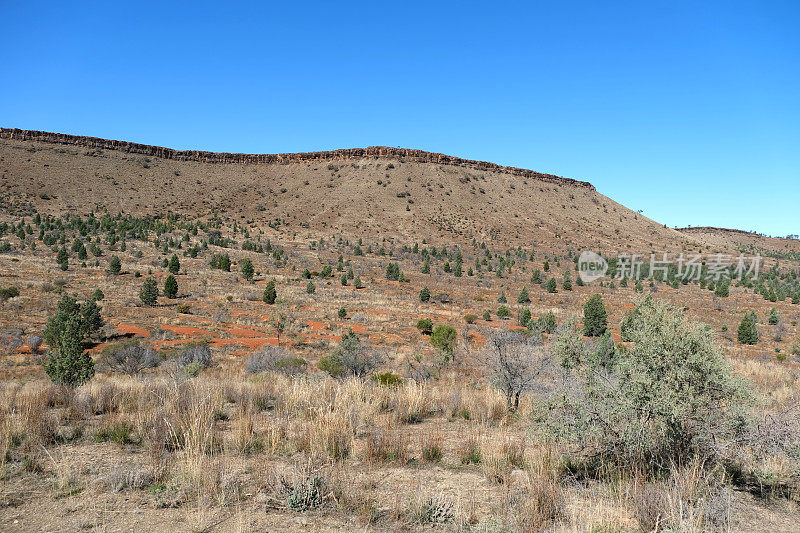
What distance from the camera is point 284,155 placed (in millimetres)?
87062

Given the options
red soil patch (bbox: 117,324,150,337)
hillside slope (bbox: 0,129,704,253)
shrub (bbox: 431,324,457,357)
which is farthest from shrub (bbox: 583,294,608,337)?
hillside slope (bbox: 0,129,704,253)

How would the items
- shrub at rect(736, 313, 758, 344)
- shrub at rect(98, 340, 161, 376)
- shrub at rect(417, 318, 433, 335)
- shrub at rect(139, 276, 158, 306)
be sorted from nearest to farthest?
shrub at rect(98, 340, 161, 376) < shrub at rect(736, 313, 758, 344) < shrub at rect(417, 318, 433, 335) < shrub at rect(139, 276, 158, 306)

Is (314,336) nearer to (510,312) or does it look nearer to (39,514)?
(510,312)

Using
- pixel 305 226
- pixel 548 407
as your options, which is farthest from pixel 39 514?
pixel 305 226

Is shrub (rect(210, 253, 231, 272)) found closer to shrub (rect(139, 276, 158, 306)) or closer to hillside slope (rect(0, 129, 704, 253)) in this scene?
shrub (rect(139, 276, 158, 306))

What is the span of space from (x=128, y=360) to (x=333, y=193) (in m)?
62.7

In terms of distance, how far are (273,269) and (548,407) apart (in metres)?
36.7

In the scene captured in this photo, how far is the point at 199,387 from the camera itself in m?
7.80

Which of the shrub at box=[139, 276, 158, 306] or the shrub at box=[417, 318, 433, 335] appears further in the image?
the shrub at box=[139, 276, 158, 306]

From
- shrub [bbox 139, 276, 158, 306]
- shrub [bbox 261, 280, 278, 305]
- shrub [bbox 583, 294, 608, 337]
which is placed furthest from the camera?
shrub [bbox 261, 280, 278, 305]

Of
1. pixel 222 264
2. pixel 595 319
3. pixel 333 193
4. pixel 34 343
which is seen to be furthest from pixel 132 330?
pixel 333 193

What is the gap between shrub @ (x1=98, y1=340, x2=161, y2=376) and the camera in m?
13.0

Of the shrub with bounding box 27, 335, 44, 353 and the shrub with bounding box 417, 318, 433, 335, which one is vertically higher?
the shrub with bounding box 417, 318, 433, 335

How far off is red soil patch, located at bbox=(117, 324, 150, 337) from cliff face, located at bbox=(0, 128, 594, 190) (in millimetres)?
68356
